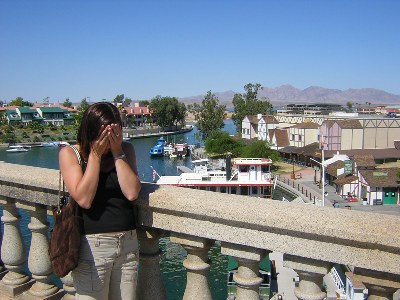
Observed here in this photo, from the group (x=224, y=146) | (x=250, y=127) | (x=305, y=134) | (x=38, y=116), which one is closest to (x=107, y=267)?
(x=305, y=134)

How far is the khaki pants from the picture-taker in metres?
2.69

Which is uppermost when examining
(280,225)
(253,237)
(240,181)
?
(280,225)

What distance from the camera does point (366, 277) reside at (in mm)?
2270

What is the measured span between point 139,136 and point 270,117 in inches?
1695

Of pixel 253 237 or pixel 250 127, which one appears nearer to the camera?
pixel 253 237

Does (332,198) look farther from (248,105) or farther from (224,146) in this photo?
(248,105)

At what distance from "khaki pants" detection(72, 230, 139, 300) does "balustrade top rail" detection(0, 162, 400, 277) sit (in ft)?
1.00

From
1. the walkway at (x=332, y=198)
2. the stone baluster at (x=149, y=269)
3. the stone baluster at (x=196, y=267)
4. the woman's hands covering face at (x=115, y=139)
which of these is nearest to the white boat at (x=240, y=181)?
the walkway at (x=332, y=198)

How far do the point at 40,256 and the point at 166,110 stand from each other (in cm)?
10413

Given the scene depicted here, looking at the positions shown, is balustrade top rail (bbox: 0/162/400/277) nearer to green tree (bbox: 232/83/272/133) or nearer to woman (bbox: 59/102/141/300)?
woman (bbox: 59/102/141/300)

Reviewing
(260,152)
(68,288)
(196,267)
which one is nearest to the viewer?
(196,267)

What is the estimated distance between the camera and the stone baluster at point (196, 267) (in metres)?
2.84

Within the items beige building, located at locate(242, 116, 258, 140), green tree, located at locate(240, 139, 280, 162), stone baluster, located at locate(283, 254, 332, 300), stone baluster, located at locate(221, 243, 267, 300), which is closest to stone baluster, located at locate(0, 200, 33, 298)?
stone baluster, located at locate(221, 243, 267, 300)

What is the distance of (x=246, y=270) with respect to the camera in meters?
2.65
